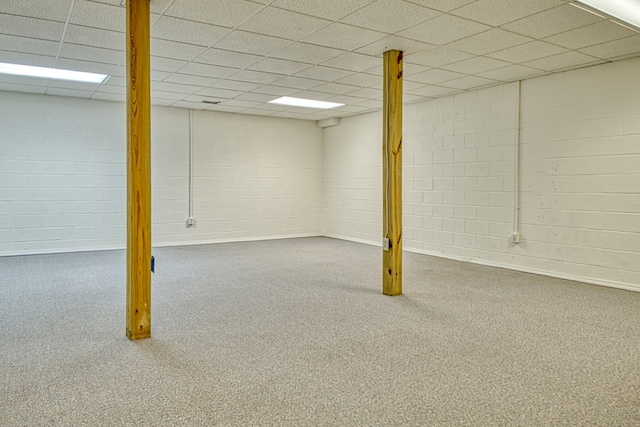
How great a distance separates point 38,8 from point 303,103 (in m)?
4.59

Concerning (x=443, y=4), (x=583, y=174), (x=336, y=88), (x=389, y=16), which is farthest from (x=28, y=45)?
(x=583, y=174)

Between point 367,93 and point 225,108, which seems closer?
point 367,93

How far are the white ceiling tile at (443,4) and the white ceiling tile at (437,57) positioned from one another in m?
1.04

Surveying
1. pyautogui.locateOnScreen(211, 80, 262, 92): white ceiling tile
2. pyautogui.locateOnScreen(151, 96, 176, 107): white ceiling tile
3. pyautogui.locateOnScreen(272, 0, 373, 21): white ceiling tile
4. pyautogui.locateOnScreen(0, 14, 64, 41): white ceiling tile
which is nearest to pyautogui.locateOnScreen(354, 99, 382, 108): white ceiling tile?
pyautogui.locateOnScreen(211, 80, 262, 92): white ceiling tile

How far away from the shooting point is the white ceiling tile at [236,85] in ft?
20.4

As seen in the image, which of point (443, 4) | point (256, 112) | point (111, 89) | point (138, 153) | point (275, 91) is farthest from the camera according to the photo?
point (256, 112)

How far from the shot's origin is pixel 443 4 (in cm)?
358

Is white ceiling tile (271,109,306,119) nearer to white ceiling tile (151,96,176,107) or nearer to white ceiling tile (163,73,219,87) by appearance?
white ceiling tile (151,96,176,107)

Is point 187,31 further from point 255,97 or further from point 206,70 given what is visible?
point 255,97

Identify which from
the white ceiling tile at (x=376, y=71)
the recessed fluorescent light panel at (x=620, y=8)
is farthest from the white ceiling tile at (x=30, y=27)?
the recessed fluorescent light panel at (x=620, y=8)

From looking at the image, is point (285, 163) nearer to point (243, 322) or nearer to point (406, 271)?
point (406, 271)

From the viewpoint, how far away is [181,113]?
8289mm

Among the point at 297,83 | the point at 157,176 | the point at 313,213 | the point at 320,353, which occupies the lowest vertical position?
the point at 320,353

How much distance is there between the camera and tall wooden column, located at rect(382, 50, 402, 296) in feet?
15.4
